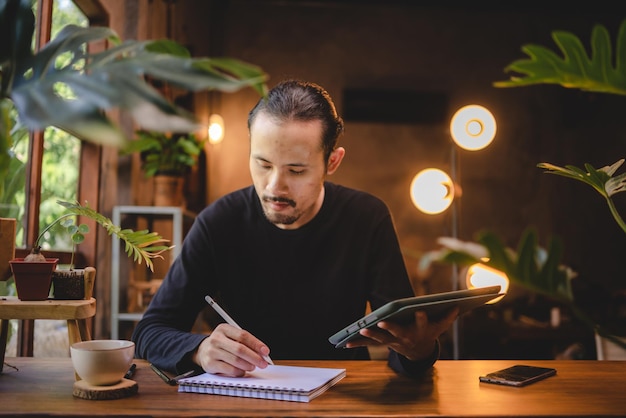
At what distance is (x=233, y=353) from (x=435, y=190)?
8.61 ft

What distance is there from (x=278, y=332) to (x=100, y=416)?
840 millimetres

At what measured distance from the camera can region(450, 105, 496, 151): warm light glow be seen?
3.49m

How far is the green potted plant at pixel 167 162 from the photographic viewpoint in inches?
129

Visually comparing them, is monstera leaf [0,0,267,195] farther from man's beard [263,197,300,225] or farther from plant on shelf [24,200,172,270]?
man's beard [263,197,300,225]

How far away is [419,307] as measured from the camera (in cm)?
106

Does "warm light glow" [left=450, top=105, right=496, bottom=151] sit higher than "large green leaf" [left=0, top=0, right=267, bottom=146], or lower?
higher

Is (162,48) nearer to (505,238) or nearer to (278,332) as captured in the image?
(278,332)

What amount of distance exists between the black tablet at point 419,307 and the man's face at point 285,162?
1.72 feet

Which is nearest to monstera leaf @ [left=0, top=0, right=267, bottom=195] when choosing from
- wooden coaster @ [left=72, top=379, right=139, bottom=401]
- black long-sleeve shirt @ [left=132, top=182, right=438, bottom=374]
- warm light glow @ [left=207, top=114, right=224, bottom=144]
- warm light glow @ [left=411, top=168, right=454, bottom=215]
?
wooden coaster @ [left=72, top=379, right=139, bottom=401]

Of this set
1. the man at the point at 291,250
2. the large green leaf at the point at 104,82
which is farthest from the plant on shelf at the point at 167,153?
the large green leaf at the point at 104,82

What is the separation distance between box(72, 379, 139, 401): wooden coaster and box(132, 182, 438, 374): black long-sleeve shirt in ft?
1.91

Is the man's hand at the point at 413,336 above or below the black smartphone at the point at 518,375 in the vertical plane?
above

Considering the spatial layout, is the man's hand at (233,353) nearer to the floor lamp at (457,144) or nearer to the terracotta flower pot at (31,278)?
the terracotta flower pot at (31,278)

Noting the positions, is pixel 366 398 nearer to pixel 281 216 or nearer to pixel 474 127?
pixel 281 216
